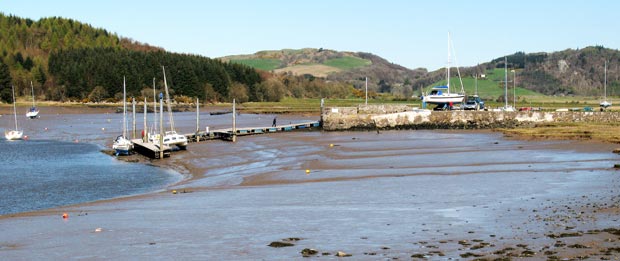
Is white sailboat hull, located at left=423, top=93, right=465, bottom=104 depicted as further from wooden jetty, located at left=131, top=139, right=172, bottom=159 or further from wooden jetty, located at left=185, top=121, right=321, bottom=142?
wooden jetty, located at left=131, top=139, right=172, bottom=159

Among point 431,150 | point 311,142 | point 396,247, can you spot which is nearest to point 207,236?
point 396,247

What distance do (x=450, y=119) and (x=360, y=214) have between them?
54005mm

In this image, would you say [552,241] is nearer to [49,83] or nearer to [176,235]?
[176,235]

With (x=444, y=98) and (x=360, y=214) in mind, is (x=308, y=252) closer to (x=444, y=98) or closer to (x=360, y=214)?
(x=360, y=214)

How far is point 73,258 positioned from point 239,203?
10.4 metres

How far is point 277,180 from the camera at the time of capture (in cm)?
3766

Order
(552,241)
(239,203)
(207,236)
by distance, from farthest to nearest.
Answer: (239,203) → (207,236) → (552,241)

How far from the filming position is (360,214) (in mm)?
25328

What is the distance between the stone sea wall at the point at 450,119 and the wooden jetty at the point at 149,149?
924 inches

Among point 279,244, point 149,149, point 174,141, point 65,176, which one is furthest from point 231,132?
point 279,244

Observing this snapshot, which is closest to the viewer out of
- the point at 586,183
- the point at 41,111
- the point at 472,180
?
the point at 586,183

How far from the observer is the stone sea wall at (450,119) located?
76.7 m

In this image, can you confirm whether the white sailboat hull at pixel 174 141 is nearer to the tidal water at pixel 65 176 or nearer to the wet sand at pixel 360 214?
the tidal water at pixel 65 176

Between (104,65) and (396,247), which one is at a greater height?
(104,65)
